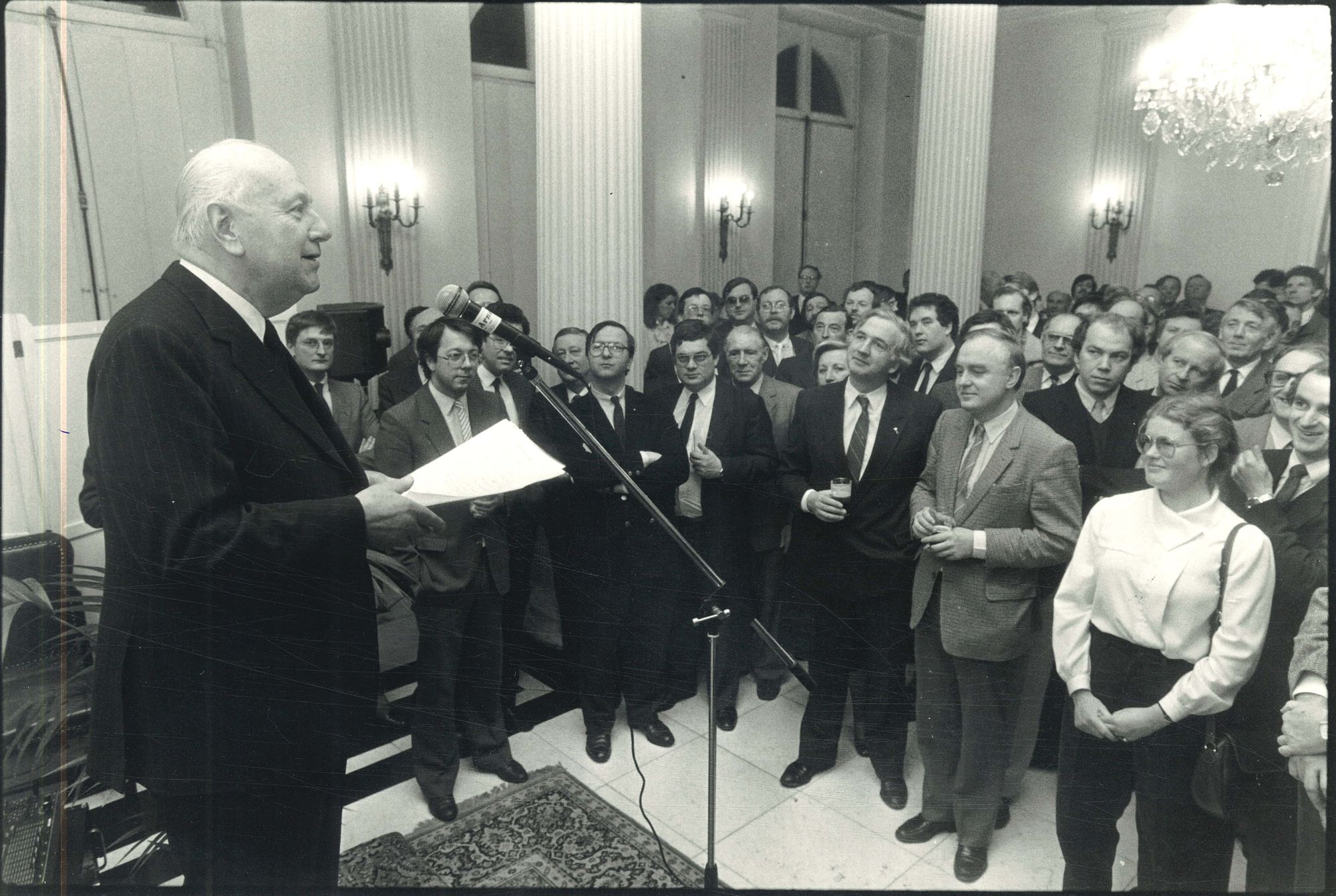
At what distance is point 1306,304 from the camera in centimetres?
230

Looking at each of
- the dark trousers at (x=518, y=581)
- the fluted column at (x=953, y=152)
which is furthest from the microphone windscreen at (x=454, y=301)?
the fluted column at (x=953, y=152)

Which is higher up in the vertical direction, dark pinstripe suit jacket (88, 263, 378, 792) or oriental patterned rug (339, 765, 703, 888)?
dark pinstripe suit jacket (88, 263, 378, 792)

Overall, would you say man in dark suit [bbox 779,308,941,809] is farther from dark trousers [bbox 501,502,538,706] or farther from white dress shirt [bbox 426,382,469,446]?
white dress shirt [bbox 426,382,469,446]

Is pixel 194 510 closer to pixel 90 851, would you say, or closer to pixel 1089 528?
pixel 90 851

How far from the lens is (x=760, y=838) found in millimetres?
2227

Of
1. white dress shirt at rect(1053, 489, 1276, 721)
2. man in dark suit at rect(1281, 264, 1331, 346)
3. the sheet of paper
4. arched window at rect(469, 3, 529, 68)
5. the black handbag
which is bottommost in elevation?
the black handbag

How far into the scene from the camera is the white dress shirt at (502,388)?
7.84ft

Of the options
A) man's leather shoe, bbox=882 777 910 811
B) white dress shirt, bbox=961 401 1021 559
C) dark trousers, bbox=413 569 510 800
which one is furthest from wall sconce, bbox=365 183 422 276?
man's leather shoe, bbox=882 777 910 811

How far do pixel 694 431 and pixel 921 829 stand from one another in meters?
1.33

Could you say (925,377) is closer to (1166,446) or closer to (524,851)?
(1166,446)

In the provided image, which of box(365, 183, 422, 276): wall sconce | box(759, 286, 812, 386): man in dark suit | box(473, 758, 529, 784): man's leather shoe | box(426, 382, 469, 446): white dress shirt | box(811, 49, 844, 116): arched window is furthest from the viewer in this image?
box(811, 49, 844, 116): arched window

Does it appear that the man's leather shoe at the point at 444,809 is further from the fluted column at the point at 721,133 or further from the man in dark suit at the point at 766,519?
the fluted column at the point at 721,133

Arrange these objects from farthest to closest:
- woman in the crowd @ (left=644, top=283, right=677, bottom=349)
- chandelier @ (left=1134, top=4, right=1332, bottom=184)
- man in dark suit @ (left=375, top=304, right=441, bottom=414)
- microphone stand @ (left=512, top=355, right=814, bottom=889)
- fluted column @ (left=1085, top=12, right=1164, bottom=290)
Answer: fluted column @ (left=1085, top=12, right=1164, bottom=290)
woman in the crowd @ (left=644, top=283, right=677, bottom=349)
chandelier @ (left=1134, top=4, right=1332, bottom=184)
man in dark suit @ (left=375, top=304, right=441, bottom=414)
microphone stand @ (left=512, top=355, right=814, bottom=889)

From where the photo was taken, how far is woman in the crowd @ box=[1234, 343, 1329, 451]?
1775 mm
